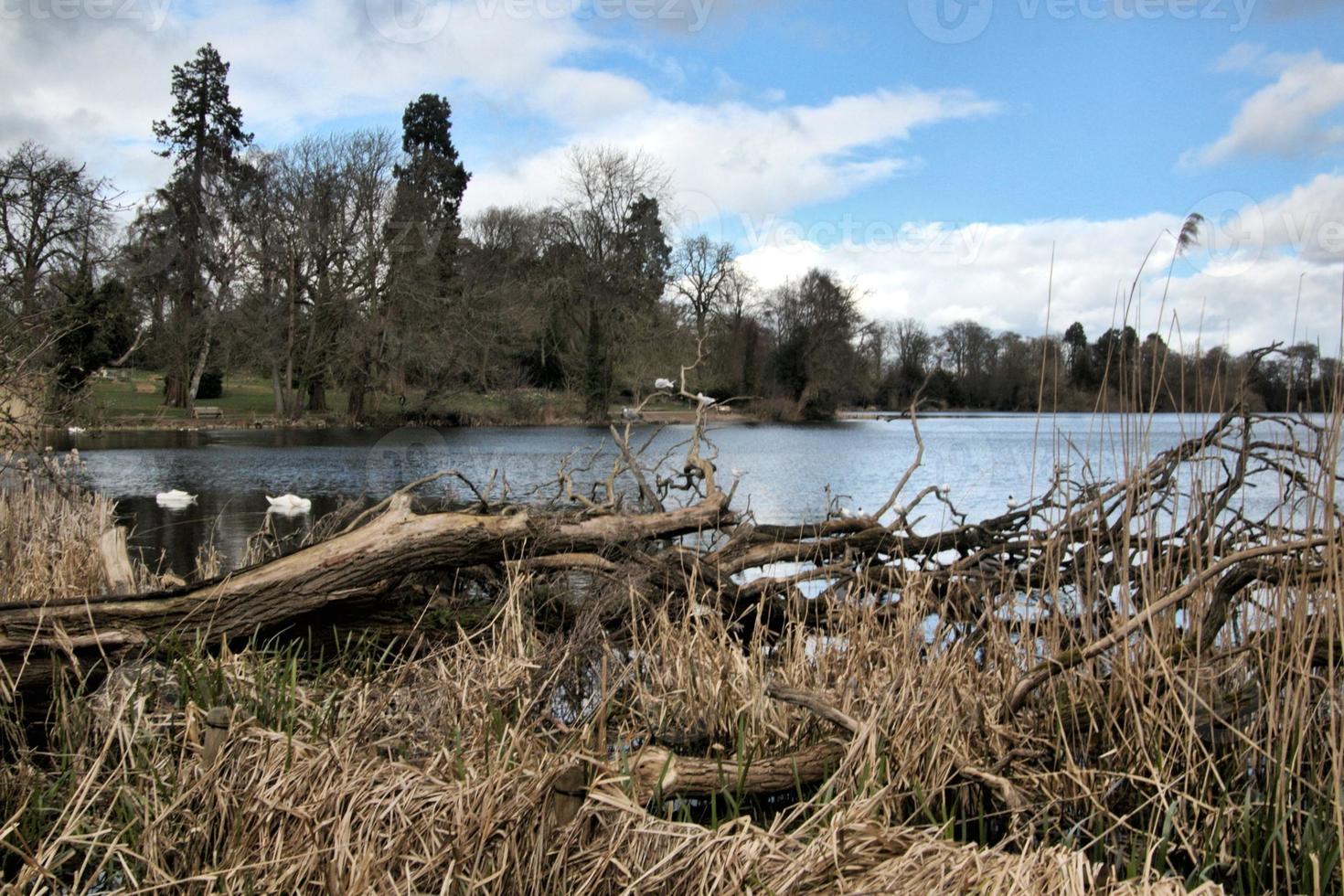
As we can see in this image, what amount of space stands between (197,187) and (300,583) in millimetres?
41352

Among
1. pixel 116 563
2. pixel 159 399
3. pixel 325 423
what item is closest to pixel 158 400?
pixel 159 399

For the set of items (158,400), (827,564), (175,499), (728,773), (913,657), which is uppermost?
(158,400)

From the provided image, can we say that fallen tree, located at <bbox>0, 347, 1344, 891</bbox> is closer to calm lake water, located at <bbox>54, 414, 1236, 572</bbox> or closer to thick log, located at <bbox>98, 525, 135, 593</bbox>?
calm lake water, located at <bbox>54, 414, 1236, 572</bbox>

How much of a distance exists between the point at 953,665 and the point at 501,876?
211 cm

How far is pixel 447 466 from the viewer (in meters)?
21.2

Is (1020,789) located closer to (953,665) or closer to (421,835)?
(953,665)

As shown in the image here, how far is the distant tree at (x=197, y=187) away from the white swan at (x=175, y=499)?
2263 centimetres

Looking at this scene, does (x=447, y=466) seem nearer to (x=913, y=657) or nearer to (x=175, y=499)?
(x=175, y=499)

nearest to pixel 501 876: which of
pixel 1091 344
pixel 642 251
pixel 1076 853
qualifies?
pixel 1076 853

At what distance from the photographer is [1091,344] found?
5.59m

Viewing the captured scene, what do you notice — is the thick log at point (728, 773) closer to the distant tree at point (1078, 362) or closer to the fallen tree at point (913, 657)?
the fallen tree at point (913, 657)

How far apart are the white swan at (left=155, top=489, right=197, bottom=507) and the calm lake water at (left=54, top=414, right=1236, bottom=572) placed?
0.15m

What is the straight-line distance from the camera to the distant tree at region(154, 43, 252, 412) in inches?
1437

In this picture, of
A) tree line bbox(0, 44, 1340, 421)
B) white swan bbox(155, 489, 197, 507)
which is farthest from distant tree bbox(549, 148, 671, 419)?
white swan bbox(155, 489, 197, 507)
